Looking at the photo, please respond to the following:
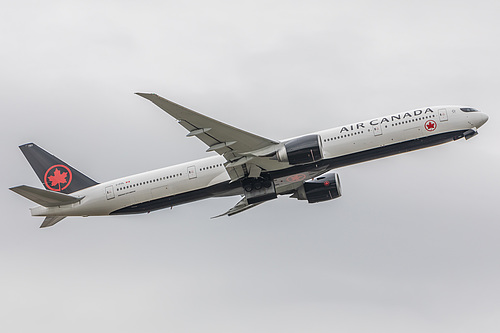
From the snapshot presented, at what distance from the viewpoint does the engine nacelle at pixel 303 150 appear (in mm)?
49094

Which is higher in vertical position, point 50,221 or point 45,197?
point 45,197

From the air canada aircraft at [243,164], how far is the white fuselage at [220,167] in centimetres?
7

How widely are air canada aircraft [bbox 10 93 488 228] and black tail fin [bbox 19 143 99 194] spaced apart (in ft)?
0.27

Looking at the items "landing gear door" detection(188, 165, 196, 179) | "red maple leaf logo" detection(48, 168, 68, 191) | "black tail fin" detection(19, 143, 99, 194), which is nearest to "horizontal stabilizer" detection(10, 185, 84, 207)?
"black tail fin" detection(19, 143, 99, 194)

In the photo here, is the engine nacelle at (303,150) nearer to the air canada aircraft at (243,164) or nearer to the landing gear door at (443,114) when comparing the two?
the air canada aircraft at (243,164)

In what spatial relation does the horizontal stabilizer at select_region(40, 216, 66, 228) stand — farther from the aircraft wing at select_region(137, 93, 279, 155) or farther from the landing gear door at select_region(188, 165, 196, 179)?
the aircraft wing at select_region(137, 93, 279, 155)

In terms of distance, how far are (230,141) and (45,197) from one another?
47.5 ft

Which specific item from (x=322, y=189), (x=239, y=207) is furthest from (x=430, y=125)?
(x=239, y=207)

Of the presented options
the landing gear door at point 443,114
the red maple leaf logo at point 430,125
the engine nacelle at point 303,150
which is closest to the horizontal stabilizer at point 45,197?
the engine nacelle at point 303,150

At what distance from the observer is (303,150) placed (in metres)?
49.2

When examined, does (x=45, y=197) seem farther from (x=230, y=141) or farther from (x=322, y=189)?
(x=322, y=189)

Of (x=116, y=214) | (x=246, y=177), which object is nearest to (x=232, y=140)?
(x=246, y=177)

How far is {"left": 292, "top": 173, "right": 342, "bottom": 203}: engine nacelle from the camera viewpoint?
57469 millimetres

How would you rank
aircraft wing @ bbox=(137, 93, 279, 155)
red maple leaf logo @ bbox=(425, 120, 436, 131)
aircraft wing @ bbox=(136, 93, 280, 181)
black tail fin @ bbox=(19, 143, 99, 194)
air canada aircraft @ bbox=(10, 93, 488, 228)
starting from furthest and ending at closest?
black tail fin @ bbox=(19, 143, 99, 194)
red maple leaf logo @ bbox=(425, 120, 436, 131)
air canada aircraft @ bbox=(10, 93, 488, 228)
aircraft wing @ bbox=(136, 93, 280, 181)
aircraft wing @ bbox=(137, 93, 279, 155)
